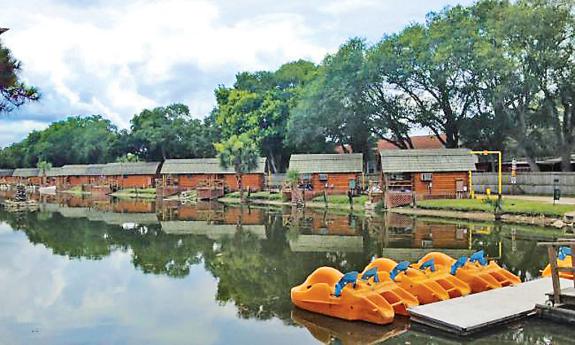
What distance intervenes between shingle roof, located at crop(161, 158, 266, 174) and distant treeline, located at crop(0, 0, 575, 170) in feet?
13.4

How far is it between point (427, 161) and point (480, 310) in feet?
88.1

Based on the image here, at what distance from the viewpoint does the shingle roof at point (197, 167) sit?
52925mm

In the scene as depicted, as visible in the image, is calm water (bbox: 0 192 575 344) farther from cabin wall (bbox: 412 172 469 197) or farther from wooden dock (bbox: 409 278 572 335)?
cabin wall (bbox: 412 172 469 197)

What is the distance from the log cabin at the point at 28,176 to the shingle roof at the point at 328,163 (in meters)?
54.3

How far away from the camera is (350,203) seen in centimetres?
3603

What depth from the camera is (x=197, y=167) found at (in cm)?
5453

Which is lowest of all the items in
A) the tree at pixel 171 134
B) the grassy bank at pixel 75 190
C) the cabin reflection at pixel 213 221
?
the cabin reflection at pixel 213 221

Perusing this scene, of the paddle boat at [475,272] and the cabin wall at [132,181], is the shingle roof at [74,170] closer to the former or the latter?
the cabin wall at [132,181]

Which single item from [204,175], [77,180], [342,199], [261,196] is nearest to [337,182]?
[342,199]

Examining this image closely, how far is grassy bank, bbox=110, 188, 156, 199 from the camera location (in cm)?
5443

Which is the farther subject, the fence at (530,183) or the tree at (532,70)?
the tree at (532,70)

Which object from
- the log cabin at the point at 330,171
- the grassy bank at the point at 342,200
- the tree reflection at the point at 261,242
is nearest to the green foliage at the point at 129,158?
the log cabin at the point at 330,171

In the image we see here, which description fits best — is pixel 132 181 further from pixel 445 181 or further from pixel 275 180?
pixel 445 181

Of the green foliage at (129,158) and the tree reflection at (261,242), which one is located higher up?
the green foliage at (129,158)
